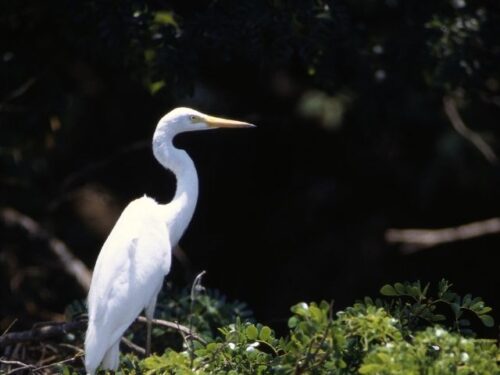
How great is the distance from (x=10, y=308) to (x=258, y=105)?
2793 mm

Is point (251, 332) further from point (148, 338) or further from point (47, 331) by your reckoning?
point (47, 331)

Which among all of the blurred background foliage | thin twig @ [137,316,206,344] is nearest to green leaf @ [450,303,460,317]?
thin twig @ [137,316,206,344]

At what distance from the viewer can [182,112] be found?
4.54 m

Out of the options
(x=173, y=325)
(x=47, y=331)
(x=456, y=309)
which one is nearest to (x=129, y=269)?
(x=173, y=325)

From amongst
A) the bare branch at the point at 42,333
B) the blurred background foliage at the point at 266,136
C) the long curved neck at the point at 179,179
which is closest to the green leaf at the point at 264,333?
the bare branch at the point at 42,333

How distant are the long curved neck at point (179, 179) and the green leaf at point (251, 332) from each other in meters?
1.34

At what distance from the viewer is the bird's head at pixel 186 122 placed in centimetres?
452

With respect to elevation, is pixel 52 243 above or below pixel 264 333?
below

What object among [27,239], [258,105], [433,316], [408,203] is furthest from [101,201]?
[433,316]

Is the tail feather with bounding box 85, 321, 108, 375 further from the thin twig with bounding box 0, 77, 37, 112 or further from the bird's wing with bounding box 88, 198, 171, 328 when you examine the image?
the thin twig with bounding box 0, 77, 37, 112

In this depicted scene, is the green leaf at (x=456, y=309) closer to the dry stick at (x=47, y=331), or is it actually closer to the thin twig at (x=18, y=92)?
the dry stick at (x=47, y=331)

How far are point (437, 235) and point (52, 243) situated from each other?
2.43 metres

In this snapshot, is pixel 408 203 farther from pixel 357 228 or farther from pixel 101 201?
pixel 101 201

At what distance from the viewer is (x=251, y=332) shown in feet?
10.7
